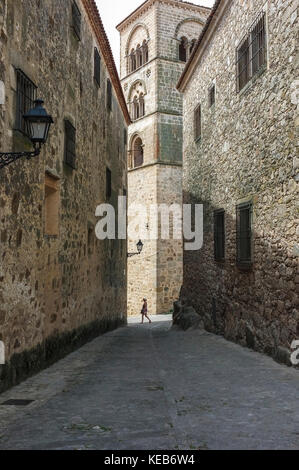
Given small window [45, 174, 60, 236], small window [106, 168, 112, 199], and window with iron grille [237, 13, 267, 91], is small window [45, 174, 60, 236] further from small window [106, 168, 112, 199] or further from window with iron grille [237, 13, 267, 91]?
small window [106, 168, 112, 199]

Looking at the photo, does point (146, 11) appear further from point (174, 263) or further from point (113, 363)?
point (113, 363)

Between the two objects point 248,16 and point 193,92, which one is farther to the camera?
point 193,92

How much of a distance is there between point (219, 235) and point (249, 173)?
2871mm

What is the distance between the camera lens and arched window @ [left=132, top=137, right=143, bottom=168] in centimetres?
2898

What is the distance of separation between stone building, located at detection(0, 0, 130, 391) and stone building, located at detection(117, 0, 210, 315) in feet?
37.9

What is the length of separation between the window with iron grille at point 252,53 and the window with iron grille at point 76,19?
3.46 m

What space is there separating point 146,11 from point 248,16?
20627 mm

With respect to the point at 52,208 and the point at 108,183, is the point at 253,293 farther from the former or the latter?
the point at 108,183

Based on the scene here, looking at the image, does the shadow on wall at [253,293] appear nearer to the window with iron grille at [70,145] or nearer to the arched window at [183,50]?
the window with iron grille at [70,145]

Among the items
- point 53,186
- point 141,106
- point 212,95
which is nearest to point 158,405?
point 53,186

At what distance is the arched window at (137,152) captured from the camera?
29.0 metres

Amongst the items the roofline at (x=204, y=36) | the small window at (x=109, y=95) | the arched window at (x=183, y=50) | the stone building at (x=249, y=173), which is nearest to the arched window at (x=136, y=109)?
the arched window at (x=183, y=50)
